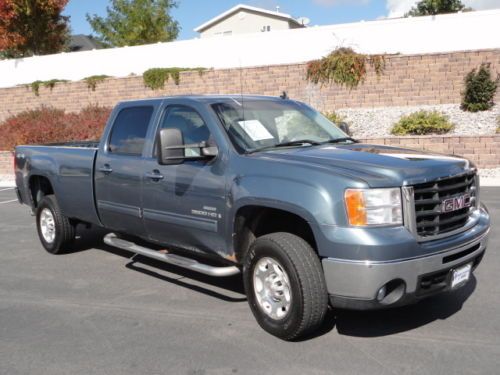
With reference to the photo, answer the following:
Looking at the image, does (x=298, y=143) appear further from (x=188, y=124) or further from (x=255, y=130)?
(x=188, y=124)

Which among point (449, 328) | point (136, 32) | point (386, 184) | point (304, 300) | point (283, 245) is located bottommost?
point (449, 328)

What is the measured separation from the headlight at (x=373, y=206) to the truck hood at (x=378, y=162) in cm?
7

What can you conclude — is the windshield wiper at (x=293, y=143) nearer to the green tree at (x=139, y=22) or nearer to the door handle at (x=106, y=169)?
the door handle at (x=106, y=169)

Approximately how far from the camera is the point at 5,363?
4.05m

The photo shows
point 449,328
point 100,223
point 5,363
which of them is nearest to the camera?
point 5,363

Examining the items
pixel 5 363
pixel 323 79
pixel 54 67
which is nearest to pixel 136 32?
pixel 54 67

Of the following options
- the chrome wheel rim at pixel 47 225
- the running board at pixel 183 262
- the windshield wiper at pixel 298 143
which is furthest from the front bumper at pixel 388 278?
the chrome wheel rim at pixel 47 225

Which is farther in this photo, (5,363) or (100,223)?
(100,223)

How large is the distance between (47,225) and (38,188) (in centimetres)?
64

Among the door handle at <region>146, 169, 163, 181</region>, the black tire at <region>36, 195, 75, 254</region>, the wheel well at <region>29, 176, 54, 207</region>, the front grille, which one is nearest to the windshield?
the door handle at <region>146, 169, 163, 181</region>

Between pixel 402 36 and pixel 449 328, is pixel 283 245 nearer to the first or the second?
pixel 449 328

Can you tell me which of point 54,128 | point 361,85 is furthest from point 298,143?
point 54,128

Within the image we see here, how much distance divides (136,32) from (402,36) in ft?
70.2

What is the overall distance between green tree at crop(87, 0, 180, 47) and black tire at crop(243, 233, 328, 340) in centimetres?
3527
